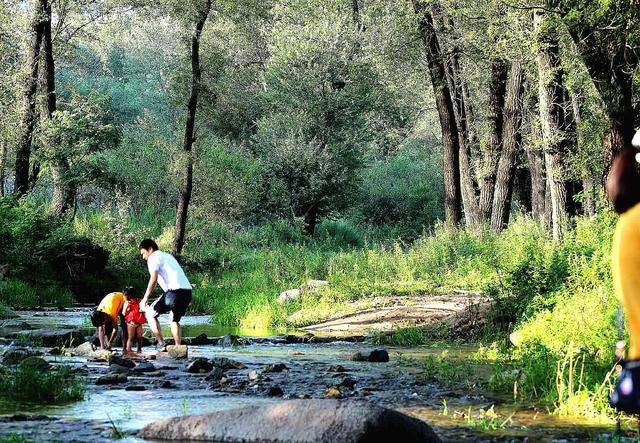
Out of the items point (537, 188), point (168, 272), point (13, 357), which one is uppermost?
point (537, 188)

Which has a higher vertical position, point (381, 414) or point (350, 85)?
point (350, 85)

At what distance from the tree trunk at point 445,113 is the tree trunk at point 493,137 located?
132 cm

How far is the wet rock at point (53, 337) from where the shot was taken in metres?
16.8

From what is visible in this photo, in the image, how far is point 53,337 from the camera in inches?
672

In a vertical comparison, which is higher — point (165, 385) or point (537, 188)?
point (537, 188)

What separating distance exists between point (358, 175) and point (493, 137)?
23.4 meters

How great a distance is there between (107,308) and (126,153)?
110ft

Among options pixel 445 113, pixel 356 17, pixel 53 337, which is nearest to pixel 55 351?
pixel 53 337

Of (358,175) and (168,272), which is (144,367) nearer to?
(168,272)

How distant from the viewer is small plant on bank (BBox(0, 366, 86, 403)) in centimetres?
1016

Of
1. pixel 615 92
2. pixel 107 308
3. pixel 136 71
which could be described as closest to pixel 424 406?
pixel 107 308

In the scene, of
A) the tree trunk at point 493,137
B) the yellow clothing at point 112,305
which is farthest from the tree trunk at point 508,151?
the yellow clothing at point 112,305

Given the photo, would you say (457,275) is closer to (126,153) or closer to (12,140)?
(12,140)

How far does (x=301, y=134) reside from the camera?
48.8 meters
